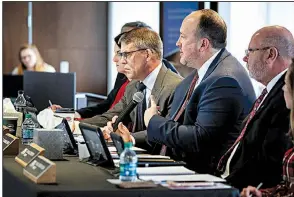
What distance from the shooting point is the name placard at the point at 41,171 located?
3.14m

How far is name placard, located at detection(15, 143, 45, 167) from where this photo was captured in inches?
136

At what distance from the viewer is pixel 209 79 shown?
4094mm

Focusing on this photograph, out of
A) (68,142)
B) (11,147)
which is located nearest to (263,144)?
(68,142)

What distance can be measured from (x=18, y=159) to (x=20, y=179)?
43 centimetres

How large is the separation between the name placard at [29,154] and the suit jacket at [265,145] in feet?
2.88

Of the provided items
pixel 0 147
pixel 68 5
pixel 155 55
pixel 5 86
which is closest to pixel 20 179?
pixel 0 147

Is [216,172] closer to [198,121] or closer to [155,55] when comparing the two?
[198,121]

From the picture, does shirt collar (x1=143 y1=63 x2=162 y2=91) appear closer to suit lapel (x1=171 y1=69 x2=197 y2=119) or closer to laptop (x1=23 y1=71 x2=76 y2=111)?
suit lapel (x1=171 y1=69 x2=197 y2=119)

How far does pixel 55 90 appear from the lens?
22.3 ft

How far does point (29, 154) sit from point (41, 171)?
0.40 m

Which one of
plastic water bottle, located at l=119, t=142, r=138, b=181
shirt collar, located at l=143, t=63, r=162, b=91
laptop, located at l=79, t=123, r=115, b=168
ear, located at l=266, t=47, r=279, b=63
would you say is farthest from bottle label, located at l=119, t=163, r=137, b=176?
shirt collar, located at l=143, t=63, r=162, b=91

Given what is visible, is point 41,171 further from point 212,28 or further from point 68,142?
point 212,28

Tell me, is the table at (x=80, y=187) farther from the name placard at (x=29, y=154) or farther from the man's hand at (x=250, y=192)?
the man's hand at (x=250, y=192)

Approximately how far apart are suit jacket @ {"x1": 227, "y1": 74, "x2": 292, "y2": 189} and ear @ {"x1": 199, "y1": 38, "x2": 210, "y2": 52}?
648mm
